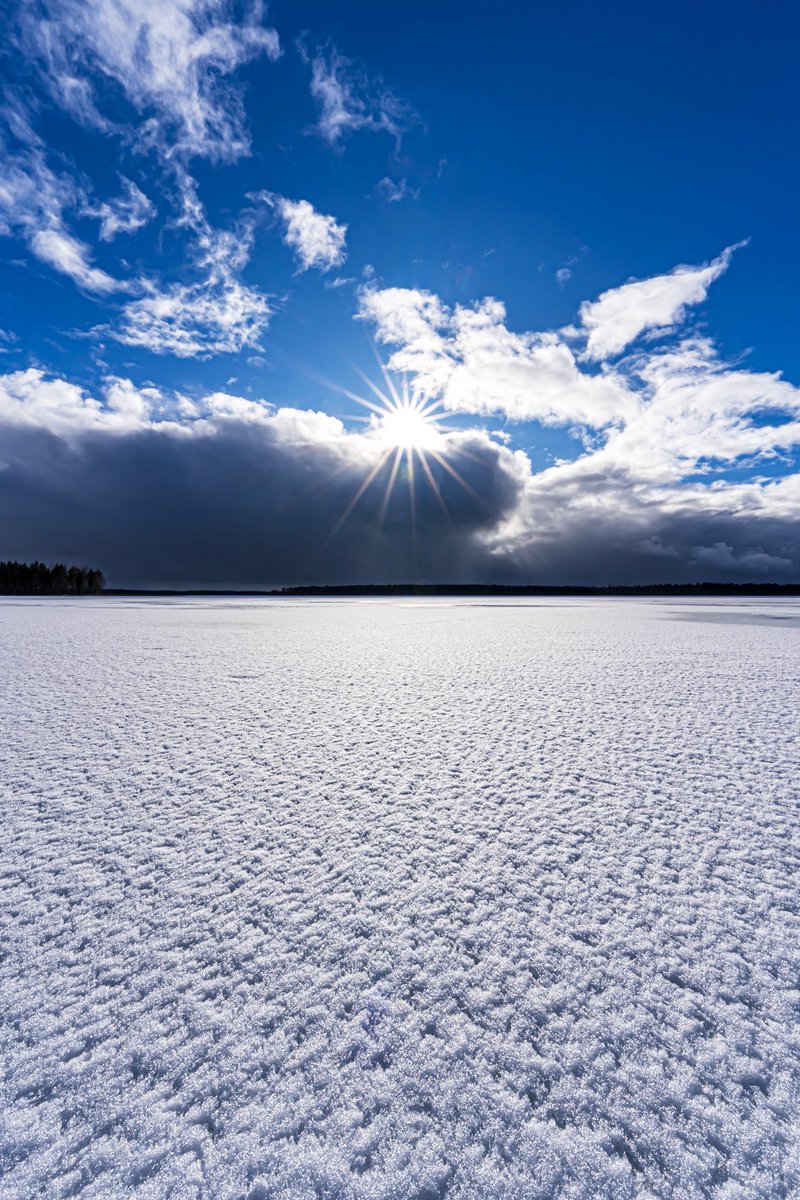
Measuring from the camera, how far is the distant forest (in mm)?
73688

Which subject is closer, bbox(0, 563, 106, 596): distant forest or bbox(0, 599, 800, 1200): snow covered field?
bbox(0, 599, 800, 1200): snow covered field

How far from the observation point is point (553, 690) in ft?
16.1

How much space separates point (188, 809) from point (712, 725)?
3.65m

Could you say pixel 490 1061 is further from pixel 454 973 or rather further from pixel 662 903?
pixel 662 903

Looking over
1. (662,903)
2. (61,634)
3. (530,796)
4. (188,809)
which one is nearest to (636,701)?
(530,796)

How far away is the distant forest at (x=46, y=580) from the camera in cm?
7369

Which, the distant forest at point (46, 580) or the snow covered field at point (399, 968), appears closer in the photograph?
the snow covered field at point (399, 968)

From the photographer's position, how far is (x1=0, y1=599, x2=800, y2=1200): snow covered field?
95cm

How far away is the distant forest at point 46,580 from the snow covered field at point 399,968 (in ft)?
289

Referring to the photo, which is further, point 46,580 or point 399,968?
point 46,580

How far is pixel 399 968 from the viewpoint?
1388mm

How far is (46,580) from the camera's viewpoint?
7575cm

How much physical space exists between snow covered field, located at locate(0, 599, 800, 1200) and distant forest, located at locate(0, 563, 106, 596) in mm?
88046

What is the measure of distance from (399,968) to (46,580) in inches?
3641
